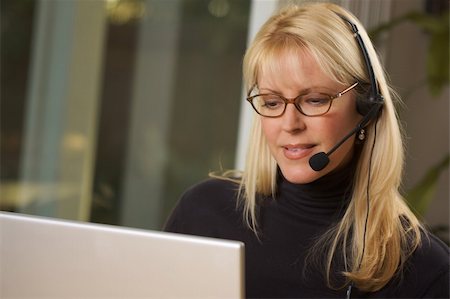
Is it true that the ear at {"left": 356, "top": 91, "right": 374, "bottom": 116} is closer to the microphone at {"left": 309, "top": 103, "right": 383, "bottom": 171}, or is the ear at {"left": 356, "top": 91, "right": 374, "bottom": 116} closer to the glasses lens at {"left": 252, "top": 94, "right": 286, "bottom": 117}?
the microphone at {"left": 309, "top": 103, "right": 383, "bottom": 171}

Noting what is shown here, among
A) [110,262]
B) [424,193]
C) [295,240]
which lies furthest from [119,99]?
[110,262]

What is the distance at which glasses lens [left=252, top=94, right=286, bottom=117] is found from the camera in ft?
4.39

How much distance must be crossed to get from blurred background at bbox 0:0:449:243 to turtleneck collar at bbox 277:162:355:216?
173 centimetres

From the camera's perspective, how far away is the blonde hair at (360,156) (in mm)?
1332

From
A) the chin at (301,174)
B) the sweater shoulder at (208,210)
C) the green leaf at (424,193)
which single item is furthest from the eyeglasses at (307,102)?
the green leaf at (424,193)

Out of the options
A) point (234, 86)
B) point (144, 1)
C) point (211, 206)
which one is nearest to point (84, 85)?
point (144, 1)

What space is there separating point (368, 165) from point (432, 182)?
1.22m

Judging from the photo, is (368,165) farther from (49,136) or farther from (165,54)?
(49,136)

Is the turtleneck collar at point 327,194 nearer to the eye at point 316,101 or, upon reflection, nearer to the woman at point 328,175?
the woman at point 328,175

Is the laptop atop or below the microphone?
below

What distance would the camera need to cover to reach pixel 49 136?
326 cm

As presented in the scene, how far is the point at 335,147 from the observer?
4.29 feet

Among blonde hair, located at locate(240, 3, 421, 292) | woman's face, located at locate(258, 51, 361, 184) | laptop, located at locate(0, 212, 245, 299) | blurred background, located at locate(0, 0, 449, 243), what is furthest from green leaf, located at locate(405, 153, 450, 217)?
laptop, located at locate(0, 212, 245, 299)

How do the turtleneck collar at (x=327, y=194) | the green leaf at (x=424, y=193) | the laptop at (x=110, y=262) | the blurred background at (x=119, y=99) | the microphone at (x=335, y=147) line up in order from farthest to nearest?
the blurred background at (x=119, y=99) → the green leaf at (x=424, y=193) → the turtleneck collar at (x=327, y=194) → the microphone at (x=335, y=147) → the laptop at (x=110, y=262)
